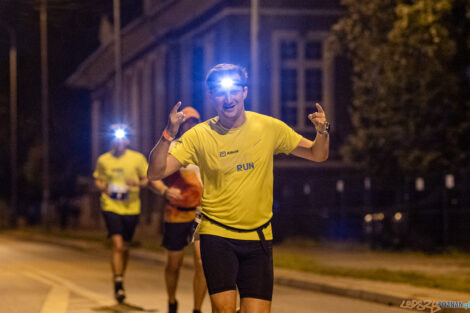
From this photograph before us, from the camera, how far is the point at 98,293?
42.8 ft

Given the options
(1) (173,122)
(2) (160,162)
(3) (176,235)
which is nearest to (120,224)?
(3) (176,235)

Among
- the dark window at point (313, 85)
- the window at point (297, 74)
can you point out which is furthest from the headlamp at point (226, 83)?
the dark window at point (313, 85)

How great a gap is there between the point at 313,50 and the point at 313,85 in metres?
1.08

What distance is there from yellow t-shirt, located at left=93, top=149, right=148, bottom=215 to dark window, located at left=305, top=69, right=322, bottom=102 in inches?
719

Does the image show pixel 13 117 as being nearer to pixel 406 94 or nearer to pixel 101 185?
pixel 406 94

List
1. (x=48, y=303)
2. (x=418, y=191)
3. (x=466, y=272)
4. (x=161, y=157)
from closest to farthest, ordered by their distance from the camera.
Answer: (x=161, y=157) < (x=48, y=303) < (x=466, y=272) < (x=418, y=191)

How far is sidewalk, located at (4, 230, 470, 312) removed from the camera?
11.7 m

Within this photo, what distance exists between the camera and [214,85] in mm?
5770

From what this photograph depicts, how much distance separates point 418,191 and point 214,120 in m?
16.0

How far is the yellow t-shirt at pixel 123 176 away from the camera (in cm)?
1180

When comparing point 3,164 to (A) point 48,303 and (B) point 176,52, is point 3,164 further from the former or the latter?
(A) point 48,303

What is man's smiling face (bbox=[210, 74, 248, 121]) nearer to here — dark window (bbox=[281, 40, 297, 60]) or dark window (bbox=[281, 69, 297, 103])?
dark window (bbox=[281, 69, 297, 103])

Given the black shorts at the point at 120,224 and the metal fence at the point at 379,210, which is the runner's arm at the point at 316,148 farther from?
the metal fence at the point at 379,210

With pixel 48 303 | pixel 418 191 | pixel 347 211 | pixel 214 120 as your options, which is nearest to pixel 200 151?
pixel 214 120
